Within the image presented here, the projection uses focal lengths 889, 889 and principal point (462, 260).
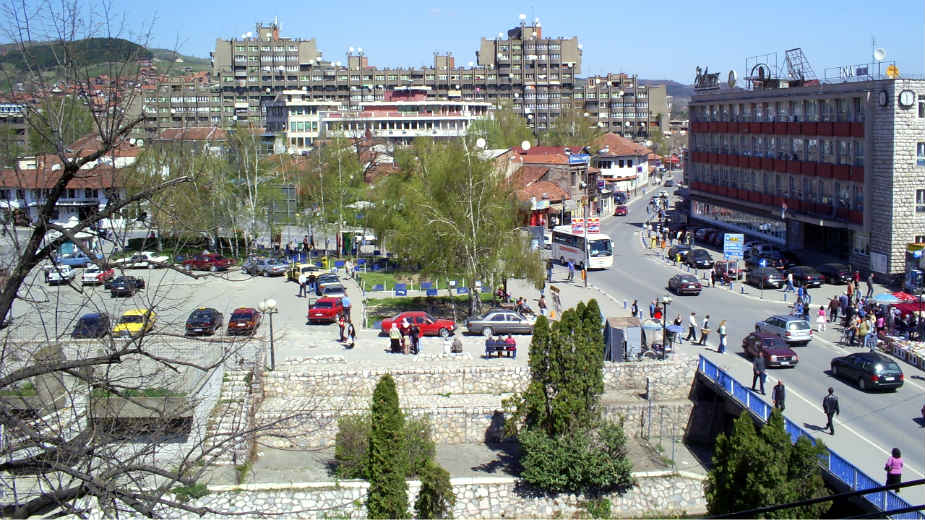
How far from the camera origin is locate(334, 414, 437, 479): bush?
1838 cm

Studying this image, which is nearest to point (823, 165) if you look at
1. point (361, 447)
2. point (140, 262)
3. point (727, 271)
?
point (727, 271)

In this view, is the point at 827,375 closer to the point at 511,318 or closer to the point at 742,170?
the point at 511,318

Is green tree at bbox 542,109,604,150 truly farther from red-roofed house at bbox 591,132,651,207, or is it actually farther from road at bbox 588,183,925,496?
road at bbox 588,183,925,496

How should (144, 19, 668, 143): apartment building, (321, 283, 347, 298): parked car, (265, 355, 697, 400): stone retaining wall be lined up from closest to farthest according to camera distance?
1. (265, 355, 697, 400): stone retaining wall
2. (321, 283, 347, 298): parked car
3. (144, 19, 668, 143): apartment building

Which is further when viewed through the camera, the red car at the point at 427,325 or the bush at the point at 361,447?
the red car at the point at 427,325

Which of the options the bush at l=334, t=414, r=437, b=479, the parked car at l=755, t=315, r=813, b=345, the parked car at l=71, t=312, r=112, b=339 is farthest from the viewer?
the parked car at l=755, t=315, r=813, b=345

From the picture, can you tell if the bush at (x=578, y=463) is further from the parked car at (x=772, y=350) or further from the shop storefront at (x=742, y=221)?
the shop storefront at (x=742, y=221)

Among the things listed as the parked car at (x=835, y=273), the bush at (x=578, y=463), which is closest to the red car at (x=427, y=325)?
the bush at (x=578, y=463)

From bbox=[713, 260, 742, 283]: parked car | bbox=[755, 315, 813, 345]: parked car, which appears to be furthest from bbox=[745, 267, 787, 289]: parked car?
bbox=[755, 315, 813, 345]: parked car

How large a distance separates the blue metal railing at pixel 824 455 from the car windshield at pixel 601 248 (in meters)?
16.1

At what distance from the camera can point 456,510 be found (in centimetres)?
Answer: 1792

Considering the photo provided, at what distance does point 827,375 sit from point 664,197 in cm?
4769

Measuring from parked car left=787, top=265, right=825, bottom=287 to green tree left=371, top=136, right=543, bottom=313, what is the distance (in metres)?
10.3

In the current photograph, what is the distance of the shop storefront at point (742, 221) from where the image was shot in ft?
144
